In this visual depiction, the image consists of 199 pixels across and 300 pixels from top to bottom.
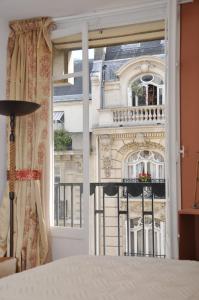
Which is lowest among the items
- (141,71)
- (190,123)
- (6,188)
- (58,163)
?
(6,188)

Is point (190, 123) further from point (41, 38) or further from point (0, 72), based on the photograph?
point (0, 72)

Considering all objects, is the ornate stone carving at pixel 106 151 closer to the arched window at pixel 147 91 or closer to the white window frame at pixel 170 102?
the arched window at pixel 147 91

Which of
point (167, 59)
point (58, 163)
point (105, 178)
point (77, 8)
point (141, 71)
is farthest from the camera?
point (105, 178)

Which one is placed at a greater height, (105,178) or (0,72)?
(0,72)

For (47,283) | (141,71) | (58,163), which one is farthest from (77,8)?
(141,71)

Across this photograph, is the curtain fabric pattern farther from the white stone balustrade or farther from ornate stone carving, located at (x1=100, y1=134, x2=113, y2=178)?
ornate stone carving, located at (x1=100, y1=134, x2=113, y2=178)

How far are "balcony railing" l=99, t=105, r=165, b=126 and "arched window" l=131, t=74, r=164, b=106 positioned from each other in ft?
0.39

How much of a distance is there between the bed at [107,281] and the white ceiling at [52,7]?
2.35 meters

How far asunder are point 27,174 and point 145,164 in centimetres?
528

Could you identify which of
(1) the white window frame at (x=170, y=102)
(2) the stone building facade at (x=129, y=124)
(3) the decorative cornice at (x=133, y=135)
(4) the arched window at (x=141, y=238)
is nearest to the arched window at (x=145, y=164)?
(2) the stone building facade at (x=129, y=124)

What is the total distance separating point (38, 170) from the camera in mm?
3543

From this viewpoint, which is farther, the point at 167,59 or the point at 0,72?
the point at 0,72

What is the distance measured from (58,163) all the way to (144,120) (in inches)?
212

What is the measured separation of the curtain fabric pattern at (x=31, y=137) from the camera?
3.45 m
